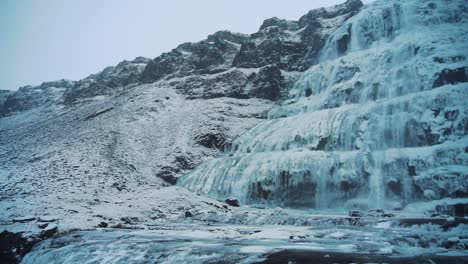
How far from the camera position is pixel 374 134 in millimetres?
20750

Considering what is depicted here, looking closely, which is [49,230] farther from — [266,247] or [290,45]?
[290,45]

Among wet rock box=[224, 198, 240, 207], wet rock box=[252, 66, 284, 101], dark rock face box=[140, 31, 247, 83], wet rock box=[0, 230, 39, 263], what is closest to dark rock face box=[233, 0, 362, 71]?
dark rock face box=[140, 31, 247, 83]

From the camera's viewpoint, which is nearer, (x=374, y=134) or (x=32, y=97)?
(x=374, y=134)

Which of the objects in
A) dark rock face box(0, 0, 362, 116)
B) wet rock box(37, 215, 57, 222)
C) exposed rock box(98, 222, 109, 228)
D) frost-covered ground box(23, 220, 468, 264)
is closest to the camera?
frost-covered ground box(23, 220, 468, 264)

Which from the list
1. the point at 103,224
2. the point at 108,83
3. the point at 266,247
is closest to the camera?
the point at 266,247

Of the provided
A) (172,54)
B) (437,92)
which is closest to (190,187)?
(437,92)

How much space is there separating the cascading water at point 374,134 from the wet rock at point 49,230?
11.6 meters

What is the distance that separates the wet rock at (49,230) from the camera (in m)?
13.0

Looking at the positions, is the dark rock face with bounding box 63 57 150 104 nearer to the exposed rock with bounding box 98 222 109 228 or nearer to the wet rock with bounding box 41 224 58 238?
the exposed rock with bounding box 98 222 109 228

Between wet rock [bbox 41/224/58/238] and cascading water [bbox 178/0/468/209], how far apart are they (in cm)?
1165

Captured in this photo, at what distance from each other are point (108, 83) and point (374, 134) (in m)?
57.0

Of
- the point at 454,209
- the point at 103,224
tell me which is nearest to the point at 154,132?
the point at 103,224

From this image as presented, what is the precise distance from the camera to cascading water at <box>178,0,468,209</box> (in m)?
18.1

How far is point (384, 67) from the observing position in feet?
89.1
